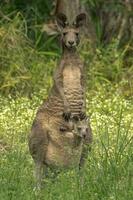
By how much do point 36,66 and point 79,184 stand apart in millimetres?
6316

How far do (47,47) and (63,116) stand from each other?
639 cm

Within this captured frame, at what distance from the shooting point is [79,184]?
22.2 ft

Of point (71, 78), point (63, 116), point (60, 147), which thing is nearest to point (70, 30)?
point (71, 78)

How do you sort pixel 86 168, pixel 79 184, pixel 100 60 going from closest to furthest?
1. pixel 79 184
2. pixel 86 168
3. pixel 100 60

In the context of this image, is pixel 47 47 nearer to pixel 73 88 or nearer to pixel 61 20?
pixel 61 20

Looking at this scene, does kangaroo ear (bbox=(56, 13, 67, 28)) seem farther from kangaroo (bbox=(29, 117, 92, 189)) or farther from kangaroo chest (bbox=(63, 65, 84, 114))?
kangaroo (bbox=(29, 117, 92, 189))

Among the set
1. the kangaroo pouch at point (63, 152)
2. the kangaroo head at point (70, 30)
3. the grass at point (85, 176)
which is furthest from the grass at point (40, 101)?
the kangaroo head at point (70, 30)

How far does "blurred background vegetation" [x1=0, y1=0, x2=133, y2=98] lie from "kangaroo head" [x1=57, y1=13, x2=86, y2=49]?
395 cm

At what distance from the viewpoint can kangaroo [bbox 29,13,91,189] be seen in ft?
24.6

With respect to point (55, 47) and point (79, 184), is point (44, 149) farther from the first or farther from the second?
point (55, 47)

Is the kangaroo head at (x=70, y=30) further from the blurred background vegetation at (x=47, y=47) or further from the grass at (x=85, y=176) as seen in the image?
the blurred background vegetation at (x=47, y=47)

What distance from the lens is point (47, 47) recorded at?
14.0 meters

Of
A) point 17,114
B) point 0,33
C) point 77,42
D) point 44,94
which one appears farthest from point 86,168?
point 0,33

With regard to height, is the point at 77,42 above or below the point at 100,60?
above
